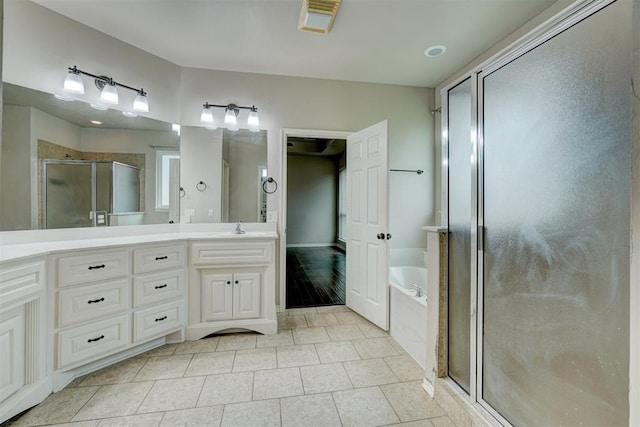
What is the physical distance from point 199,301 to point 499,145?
8.12 feet

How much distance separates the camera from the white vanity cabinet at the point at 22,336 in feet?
4.78

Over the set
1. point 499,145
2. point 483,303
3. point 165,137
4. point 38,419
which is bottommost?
point 38,419

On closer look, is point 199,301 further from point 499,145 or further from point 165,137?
point 499,145

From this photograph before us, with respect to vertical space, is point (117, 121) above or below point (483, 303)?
above

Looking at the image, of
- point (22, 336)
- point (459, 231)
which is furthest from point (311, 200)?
point (22, 336)

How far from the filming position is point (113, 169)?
2406 mm

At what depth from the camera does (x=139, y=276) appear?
6.91 ft

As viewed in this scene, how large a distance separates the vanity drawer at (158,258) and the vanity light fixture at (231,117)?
133 centimetres

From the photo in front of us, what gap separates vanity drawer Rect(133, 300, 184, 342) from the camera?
82.4 inches

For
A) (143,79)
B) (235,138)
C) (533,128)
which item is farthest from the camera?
(235,138)

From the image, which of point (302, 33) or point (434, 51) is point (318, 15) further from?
point (434, 51)

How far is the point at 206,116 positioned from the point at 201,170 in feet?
1.83

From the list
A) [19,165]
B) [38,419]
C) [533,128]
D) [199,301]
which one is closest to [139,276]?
[199,301]

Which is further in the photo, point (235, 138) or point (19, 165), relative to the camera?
point (235, 138)
